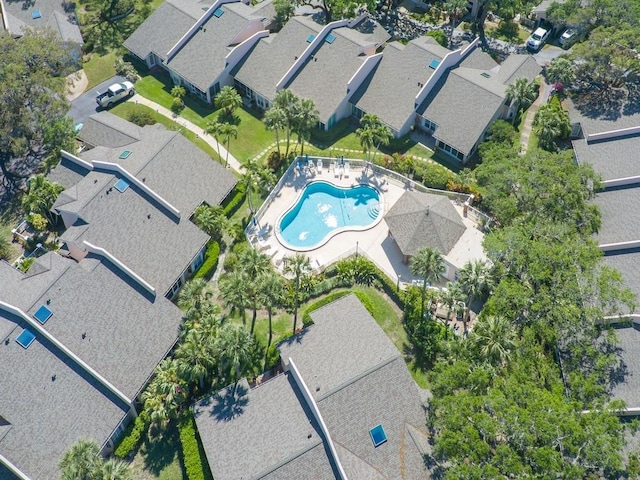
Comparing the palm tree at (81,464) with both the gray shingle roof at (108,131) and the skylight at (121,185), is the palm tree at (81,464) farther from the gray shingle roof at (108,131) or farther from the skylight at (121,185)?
the gray shingle roof at (108,131)

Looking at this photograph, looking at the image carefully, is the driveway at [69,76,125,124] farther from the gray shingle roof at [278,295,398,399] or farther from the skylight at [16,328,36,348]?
the gray shingle roof at [278,295,398,399]

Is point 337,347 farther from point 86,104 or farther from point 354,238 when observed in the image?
point 86,104

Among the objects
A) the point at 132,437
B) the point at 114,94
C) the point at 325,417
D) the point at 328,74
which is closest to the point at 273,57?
the point at 328,74

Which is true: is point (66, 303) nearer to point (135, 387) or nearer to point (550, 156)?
point (135, 387)

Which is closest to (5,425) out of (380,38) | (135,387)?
(135,387)

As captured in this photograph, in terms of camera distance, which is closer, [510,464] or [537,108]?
[510,464]

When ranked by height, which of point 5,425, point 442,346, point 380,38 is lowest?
point 5,425

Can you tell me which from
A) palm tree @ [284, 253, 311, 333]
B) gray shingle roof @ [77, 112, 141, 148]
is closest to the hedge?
palm tree @ [284, 253, 311, 333]

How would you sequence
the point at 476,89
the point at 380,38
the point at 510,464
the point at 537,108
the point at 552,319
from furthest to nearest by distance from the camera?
the point at 380,38, the point at 537,108, the point at 476,89, the point at 552,319, the point at 510,464
